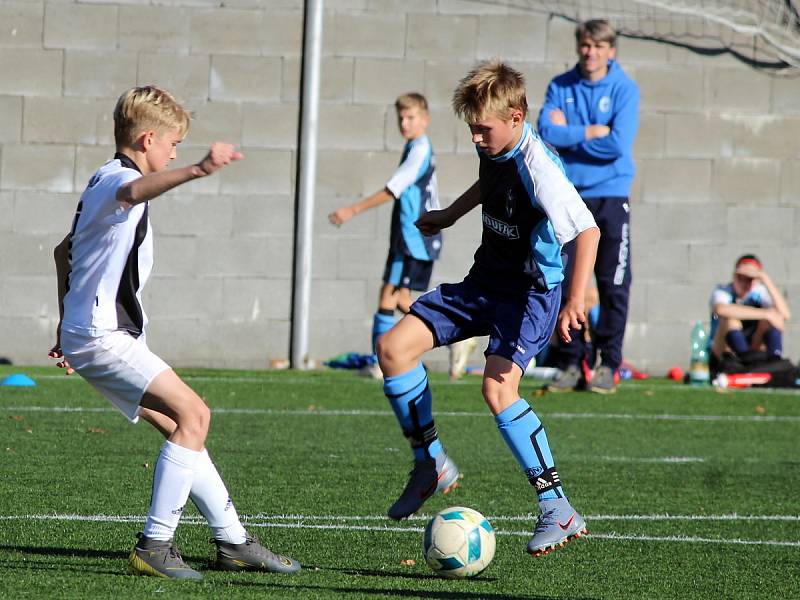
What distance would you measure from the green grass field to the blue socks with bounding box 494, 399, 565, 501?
0.90ft

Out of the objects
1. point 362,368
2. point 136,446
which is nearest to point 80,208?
point 136,446

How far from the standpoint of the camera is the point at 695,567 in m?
4.37

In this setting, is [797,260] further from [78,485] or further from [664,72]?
[78,485]

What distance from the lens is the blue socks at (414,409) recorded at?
4.87 meters

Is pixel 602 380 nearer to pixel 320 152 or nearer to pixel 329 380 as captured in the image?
pixel 329 380

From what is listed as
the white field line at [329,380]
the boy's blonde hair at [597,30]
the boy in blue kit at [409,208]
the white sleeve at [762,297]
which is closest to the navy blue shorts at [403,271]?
the boy in blue kit at [409,208]

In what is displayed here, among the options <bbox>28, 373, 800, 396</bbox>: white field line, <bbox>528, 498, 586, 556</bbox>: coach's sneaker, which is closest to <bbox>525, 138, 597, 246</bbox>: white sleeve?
<bbox>528, 498, 586, 556</bbox>: coach's sneaker

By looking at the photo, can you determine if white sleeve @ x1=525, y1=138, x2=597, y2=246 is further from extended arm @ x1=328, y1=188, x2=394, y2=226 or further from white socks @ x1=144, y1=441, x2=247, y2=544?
extended arm @ x1=328, y1=188, x2=394, y2=226

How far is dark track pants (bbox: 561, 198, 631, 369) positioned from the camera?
906 cm

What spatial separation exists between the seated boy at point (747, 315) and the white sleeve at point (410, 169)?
2.88 m

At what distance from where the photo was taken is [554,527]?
4.30 metres

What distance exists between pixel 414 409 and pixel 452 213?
78 centimetres

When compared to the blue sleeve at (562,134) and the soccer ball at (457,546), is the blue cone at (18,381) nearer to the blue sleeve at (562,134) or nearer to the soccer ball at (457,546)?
the blue sleeve at (562,134)

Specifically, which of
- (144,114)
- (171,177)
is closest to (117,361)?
(171,177)
